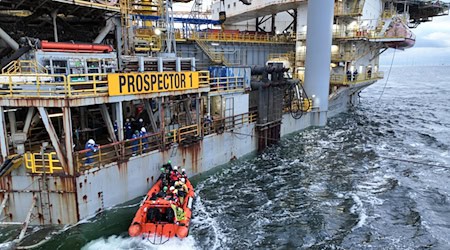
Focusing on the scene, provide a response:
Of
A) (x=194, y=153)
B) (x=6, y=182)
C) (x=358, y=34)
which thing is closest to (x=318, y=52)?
(x=358, y=34)

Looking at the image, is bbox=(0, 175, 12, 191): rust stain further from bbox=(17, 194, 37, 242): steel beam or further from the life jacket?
the life jacket

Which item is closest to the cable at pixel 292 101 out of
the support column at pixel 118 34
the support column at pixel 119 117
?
the support column at pixel 118 34

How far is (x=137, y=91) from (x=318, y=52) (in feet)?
75.0

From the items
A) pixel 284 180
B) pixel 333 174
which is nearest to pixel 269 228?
pixel 284 180

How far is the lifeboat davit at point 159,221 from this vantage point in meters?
13.9

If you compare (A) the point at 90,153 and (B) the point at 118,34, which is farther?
(B) the point at 118,34

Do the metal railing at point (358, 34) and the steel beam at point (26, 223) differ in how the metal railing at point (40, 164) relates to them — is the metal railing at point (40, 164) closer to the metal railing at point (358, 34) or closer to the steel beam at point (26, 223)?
the steel beam at point (26, 223)

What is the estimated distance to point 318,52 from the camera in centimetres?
3491

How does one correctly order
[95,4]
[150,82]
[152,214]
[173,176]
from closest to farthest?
[152,214]
[173,176]
[150,82]
[95,4]

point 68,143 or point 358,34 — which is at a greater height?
point 358,34

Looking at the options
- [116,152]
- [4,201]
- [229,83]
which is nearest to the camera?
[4,201]

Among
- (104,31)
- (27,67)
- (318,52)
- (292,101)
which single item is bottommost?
(292,101)

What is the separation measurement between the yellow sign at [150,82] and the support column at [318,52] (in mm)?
17978

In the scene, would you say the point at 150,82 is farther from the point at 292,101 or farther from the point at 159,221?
the point at 292,101
